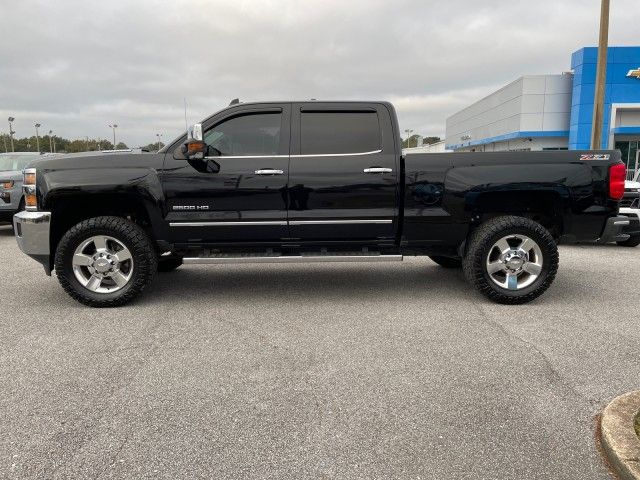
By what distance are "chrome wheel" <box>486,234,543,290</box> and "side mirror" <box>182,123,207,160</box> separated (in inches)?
A: 122

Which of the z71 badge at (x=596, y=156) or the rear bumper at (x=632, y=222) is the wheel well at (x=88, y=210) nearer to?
the z71 badge at (x=596, y=156)

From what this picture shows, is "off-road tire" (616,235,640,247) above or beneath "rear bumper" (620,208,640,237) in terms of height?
beneath

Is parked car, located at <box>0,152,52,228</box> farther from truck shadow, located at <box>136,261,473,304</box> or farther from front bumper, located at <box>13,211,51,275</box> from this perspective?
front bumper, located at <box>13,211,51,275</box>

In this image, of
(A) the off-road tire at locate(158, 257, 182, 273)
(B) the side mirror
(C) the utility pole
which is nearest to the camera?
(B) the side mirror

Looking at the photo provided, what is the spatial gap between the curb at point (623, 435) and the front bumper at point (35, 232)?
A: 5.04 metres

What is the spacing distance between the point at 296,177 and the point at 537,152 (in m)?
2.49

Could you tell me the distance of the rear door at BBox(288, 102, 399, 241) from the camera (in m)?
5.20

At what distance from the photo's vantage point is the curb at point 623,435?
2.39 m

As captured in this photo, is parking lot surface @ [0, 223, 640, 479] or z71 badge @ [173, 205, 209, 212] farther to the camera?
z71 badge @ [173, 205, 209, 212]

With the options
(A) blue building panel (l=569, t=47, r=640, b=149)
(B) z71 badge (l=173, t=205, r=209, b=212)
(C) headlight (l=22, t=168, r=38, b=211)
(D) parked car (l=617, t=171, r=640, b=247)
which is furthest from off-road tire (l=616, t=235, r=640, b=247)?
(A) blue building panel (l=569, t=47, r=640, b=149)

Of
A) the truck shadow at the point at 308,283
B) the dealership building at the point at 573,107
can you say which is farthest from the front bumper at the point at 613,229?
the dealership building at the point at 573,107

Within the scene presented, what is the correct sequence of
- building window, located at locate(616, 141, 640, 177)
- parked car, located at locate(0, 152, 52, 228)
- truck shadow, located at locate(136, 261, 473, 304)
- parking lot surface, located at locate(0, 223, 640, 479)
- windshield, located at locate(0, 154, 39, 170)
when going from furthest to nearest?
1. building window, located at locate(616, 141, 640, 177)
2. windshield, located at locate(0, 154, 39, 170)
3. parked car, located at locate(0, 152, 52, 228)
4. truck shadow, located at locate(136, 261, 473, 304)
5. parking lot surface, located at locate(0, 223, 640, 479)

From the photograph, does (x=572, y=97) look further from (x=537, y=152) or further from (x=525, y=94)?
(x=537, y=152)

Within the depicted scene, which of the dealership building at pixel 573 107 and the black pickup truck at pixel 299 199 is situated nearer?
the black pickup truck at pixel 299 199
